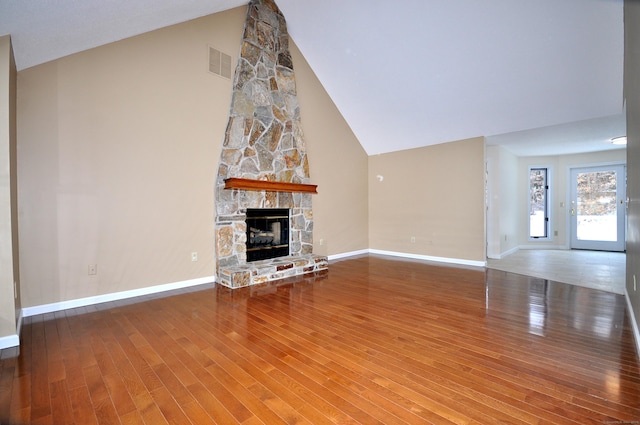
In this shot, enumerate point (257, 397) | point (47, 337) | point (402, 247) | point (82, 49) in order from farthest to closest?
point (402, 247)
point (82, 49)
point (47, 337)
point (257, 397)

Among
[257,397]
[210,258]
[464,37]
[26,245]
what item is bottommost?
[257,397]

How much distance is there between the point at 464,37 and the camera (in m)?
3.88

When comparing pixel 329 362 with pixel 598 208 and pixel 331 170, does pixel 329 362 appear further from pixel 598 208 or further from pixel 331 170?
pixel 598 208

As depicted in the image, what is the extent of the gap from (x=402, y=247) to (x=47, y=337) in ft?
18.7

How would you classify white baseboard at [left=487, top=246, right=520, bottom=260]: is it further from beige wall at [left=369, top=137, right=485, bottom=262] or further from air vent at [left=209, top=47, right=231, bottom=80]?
air vent at [left=209, top=47, right=231, bottom=80]

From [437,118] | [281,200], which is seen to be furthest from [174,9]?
[437,118]

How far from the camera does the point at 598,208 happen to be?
741 cm

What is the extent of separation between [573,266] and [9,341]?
762cm

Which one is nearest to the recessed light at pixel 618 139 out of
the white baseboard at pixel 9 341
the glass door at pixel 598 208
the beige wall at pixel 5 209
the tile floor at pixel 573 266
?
the glass door at pixel 598 208

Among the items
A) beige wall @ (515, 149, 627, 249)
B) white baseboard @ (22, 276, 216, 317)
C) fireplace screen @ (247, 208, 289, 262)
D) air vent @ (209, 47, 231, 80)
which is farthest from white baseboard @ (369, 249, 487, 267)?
air vent @ (209, 47, 231, 80)

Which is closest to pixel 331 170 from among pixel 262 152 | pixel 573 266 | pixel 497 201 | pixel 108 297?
pixel 262 152

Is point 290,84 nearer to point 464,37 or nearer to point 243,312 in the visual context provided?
point 464,37

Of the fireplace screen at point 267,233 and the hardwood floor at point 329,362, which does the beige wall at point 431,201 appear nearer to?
the hardwood floor at point 329,362

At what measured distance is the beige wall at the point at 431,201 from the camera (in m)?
5.62
